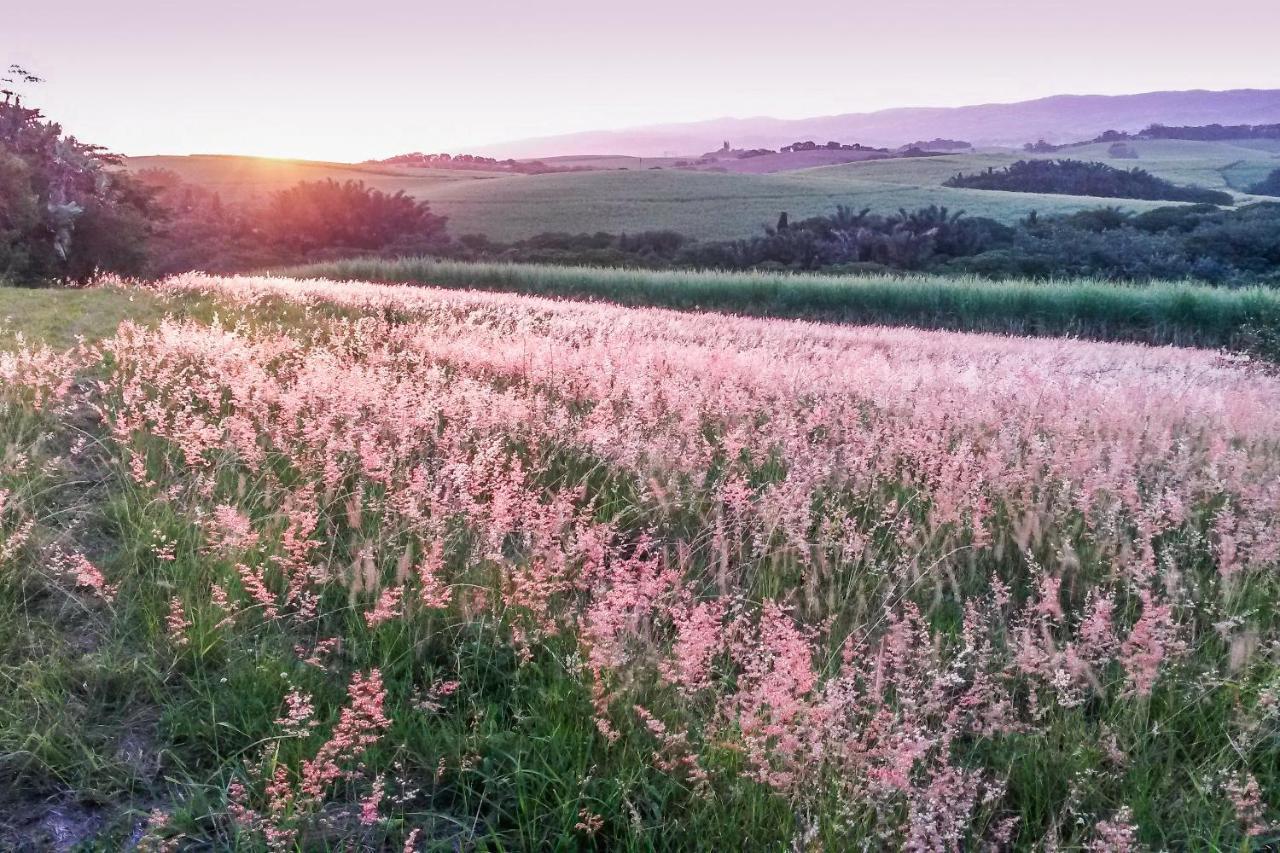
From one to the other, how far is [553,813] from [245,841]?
79cm

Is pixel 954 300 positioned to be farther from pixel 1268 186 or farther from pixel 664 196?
pixel 1268 186

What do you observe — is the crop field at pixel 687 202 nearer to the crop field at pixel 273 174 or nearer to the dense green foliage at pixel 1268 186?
the crop field at pixel 273 174

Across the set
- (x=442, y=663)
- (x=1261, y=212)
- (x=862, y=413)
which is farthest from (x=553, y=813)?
(x=1261, y=212)

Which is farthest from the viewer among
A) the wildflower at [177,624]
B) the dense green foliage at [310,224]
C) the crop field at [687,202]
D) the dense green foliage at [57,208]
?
the crop field at [687,202]

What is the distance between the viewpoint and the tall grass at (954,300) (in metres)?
21.9

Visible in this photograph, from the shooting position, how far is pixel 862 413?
6.57 m

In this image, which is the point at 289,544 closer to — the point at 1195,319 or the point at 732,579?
the point at 732,579

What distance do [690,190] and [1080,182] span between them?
25.5 metres

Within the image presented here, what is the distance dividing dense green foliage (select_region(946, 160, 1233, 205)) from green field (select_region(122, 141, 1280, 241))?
3.26 metres

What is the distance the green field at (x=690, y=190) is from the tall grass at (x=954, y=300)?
16.0m

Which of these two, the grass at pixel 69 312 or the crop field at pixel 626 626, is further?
the grass at pixel 69 312

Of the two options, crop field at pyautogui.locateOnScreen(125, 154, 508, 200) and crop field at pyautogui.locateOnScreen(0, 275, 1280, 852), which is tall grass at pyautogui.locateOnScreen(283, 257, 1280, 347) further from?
crop field at pyautogui.locateOnScreen(125, 154, 508, 200)

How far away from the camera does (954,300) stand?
23969 millimetres

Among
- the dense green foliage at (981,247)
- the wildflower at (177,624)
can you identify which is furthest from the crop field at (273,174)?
the wildflower at (177,624)
